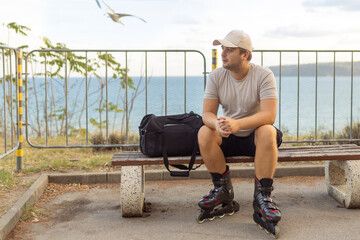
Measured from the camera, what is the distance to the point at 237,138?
4441 mm

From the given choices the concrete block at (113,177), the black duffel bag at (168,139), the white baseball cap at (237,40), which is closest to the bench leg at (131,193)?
the black duffel bag at (168,139)

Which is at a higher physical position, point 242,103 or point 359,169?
point 242,103

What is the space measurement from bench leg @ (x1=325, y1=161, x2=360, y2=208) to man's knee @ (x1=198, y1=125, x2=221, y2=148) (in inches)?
54.6

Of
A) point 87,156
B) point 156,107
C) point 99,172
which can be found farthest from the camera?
point 156,107

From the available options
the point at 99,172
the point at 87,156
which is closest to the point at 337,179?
the point at 99,172

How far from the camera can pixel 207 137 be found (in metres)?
4.23

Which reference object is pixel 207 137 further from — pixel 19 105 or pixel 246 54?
pixel 19 105

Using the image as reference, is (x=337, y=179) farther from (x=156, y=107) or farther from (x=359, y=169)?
(x=156, y=107)

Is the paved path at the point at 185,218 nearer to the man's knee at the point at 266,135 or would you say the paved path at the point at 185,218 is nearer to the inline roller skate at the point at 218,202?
the inline roller skate at the point at 218,202

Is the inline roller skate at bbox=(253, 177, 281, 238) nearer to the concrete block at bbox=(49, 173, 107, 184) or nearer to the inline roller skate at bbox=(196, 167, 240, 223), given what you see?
the inline roller skate at bbox=(196, 167, 240, 223)

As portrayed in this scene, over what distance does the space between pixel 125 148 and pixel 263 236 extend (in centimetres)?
410

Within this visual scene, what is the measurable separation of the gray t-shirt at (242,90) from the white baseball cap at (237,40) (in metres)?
0.23

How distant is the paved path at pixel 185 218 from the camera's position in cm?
394

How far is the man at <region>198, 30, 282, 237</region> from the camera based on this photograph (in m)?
4.07
